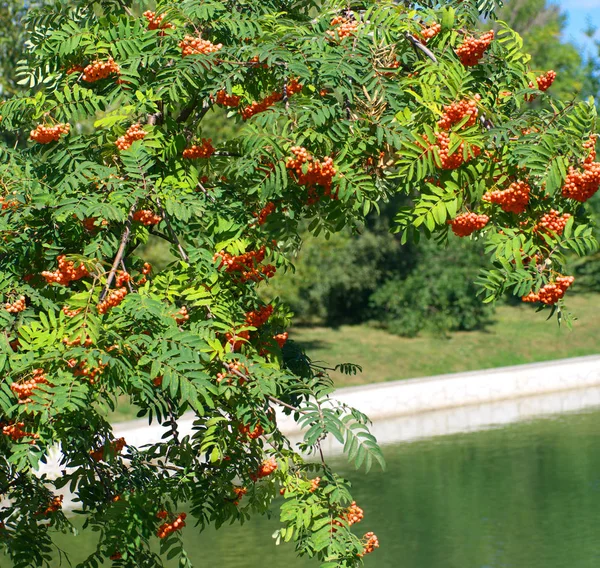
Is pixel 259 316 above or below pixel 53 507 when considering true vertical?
above

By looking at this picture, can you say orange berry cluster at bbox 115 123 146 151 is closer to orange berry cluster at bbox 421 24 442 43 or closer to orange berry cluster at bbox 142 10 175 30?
orange berry cluster at bbox 142 10 175 30

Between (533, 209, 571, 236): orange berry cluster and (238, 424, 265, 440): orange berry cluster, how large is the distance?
1.75 metres

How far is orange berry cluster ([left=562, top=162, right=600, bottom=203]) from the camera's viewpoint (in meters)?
4.22

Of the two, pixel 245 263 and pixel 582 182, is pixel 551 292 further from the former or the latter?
pixel 245 263

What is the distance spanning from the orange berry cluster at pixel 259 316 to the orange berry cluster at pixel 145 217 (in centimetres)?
70

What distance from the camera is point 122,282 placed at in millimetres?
4656

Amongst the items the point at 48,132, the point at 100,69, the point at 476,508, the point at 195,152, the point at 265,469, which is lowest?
the point at 476,508

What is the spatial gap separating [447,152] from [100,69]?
75.1 inches

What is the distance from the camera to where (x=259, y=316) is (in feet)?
16.7

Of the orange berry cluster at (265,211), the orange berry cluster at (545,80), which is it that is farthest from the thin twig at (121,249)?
the orange berry cluster at (545,80)

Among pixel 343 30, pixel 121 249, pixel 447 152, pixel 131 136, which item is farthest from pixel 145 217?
pixel 447 152

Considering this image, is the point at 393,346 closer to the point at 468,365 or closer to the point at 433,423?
the point at 468,365

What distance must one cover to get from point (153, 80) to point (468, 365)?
17.9m

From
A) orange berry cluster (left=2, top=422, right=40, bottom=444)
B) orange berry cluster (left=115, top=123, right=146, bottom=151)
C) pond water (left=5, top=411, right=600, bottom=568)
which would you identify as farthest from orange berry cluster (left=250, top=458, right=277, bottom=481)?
pond water (left=5, top=411, right=600, bottom=568)
